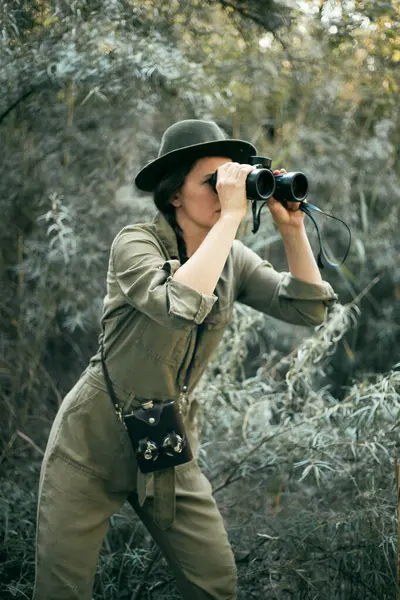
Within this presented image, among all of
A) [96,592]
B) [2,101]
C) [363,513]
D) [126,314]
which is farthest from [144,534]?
[2,101]

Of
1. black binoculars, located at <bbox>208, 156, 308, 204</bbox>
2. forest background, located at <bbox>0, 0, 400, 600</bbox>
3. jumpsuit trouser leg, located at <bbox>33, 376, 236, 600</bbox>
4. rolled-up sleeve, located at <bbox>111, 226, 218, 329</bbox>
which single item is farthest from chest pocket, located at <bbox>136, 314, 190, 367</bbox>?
forest background, located at <bbox>0, 0, 400, 600</bbox>

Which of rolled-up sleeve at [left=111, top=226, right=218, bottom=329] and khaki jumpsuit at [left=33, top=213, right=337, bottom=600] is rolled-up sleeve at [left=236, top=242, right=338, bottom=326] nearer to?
khaki jumpsuit at [left=33, top=213, right=337, bottom=600]

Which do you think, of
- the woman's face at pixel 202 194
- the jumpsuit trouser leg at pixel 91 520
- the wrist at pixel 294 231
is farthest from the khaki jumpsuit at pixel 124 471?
the wrist at pixel 294 231

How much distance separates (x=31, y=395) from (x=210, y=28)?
7.25 feet

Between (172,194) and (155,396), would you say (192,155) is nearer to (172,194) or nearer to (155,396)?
(172,194)

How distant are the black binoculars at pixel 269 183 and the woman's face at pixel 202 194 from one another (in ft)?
0.11

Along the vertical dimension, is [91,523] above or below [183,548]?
above

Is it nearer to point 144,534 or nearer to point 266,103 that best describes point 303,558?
point 144,534

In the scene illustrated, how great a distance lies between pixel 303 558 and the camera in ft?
7.35

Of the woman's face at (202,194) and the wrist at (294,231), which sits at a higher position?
the woman's face at (202,194)

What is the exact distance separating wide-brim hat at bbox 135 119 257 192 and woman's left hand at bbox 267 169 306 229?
16 cm

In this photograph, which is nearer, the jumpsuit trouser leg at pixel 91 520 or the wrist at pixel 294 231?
the jumpsuit trouser leg at pixel 91 520

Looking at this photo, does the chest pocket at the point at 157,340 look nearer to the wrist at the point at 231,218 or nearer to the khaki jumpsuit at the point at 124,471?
the khaki jumpsuit at the point at 124,471

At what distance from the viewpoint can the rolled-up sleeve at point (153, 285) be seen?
5.48 feet
